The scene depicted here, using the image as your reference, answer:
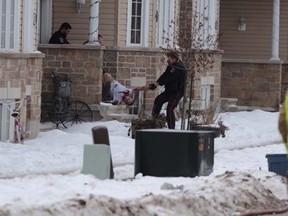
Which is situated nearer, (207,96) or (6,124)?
(6,124)

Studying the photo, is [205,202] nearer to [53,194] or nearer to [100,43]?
[53,194]

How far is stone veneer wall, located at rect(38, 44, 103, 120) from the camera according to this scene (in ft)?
78.9

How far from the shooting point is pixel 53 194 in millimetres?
11234

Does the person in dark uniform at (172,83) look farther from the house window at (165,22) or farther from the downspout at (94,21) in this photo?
the house window at (165,22)

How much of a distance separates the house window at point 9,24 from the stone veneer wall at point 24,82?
363 mm

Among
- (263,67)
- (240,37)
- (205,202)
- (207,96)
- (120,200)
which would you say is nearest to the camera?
(120,200)

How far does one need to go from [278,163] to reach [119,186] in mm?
3383

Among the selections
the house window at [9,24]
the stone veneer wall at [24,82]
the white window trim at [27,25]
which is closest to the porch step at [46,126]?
the stone veneer wall at [24,82]

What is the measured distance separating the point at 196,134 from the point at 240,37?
21.9 metres

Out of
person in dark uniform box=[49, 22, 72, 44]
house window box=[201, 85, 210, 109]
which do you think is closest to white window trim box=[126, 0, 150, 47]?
person in dark uniform box=[49, 22, 72, 44]

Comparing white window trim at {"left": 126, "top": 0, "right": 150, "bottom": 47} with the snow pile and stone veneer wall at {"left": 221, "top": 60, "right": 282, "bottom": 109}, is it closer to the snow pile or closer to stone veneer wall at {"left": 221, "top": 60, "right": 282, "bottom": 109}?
stone veneer wall at {"left": 221, "top": 60, "right": 282, "bottom": 109}

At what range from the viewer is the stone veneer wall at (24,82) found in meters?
19.6

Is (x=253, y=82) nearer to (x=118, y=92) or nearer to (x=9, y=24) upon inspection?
(x=118, y=92)

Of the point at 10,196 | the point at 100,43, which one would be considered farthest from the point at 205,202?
the point at 100,43
